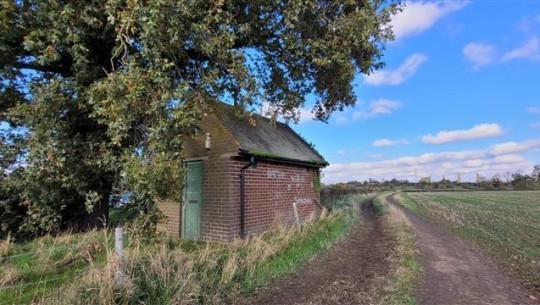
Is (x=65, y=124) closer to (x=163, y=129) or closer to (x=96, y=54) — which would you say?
(x=96, y=54)

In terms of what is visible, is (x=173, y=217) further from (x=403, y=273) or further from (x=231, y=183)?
(x=403, y=273)

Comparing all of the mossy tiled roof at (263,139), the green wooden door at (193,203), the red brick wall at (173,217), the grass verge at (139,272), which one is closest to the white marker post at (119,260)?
the grass verge at (139,272)

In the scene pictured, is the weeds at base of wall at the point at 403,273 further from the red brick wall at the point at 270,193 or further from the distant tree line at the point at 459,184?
the distant tree line at the point at 459,184

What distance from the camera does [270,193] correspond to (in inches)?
514

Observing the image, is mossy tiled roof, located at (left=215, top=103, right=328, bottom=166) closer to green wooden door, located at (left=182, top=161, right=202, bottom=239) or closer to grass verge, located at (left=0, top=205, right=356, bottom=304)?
green wooden door, located at (left=182, top=161, right=202, bottom=239)

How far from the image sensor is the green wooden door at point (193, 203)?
12.1 m

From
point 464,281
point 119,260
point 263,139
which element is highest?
point 263,139

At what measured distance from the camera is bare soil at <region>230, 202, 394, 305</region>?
591 cm

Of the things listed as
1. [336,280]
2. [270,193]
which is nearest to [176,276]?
[336,280]

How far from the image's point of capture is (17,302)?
5.29m

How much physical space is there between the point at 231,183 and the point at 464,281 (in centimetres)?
643

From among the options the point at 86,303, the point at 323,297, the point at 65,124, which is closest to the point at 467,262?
the point at 323,297

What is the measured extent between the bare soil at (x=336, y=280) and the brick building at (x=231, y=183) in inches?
120

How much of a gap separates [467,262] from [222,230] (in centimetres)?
643
